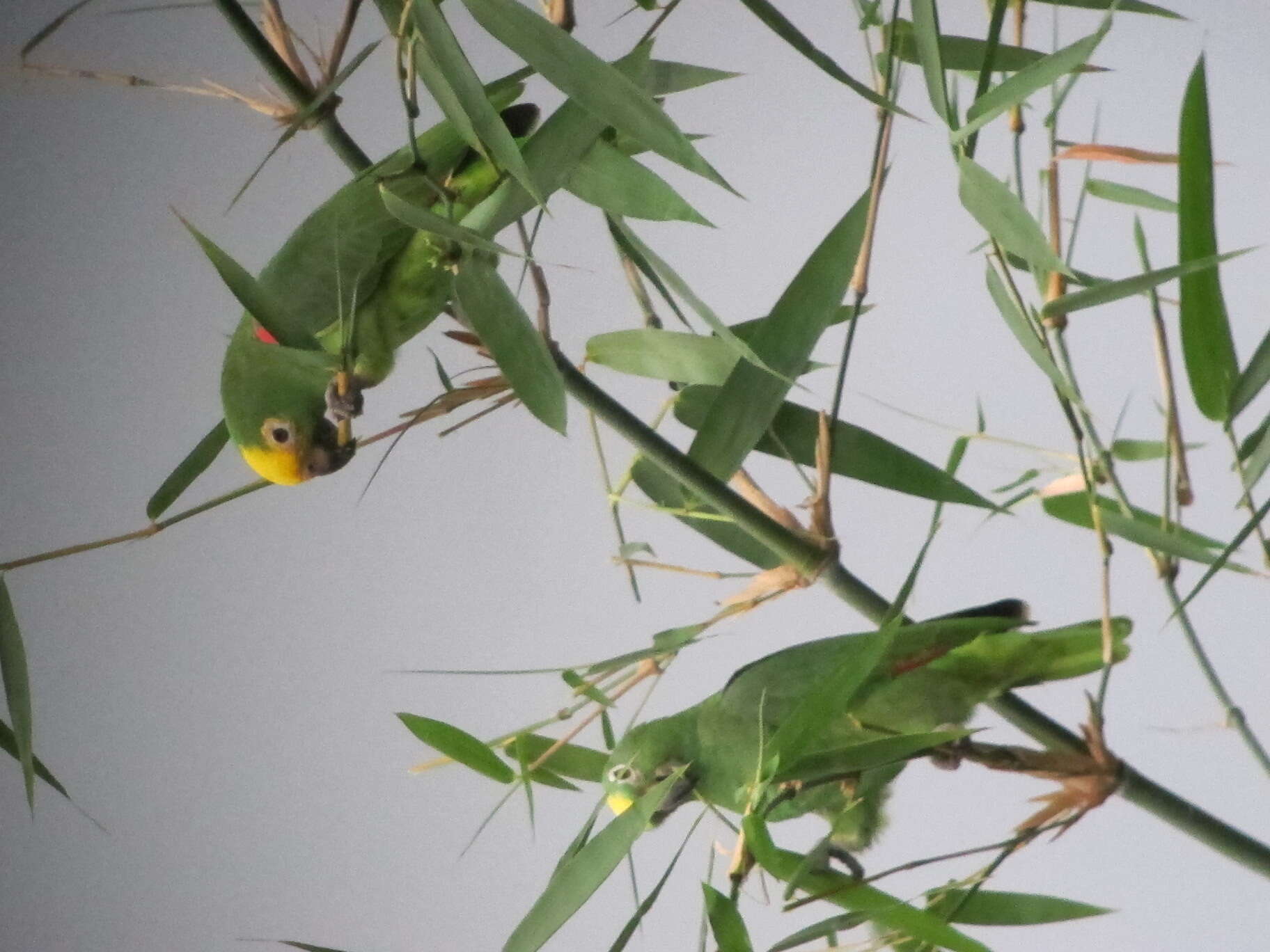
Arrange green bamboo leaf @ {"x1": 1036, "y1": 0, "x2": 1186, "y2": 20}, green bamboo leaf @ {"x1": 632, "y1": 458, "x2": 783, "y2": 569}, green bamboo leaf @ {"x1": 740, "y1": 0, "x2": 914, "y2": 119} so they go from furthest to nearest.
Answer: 1. green bamboo leaf @ {"x1": 632, "y1": 458, "x2": 783, "y2": 569}
2. green bamboo leaf @ {"x1": 1036, "y1": 0, "x2": 1186, "y2": 20}
3. green bamboo leaf @ {"x1": 740, "y1": 0, "x2": 914, "y2": 119}

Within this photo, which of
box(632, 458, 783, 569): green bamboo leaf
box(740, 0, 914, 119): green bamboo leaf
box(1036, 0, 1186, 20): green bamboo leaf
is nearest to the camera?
box(740, 0, 914, 119): green bamboo leaf

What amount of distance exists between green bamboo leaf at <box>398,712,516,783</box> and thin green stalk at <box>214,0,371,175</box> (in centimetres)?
27

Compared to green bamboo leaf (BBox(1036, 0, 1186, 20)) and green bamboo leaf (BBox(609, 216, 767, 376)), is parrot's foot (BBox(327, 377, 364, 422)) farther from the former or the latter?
green bamboo leaf (BBox(1036, 0, 1186, 20))

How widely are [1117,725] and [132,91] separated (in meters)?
1.28

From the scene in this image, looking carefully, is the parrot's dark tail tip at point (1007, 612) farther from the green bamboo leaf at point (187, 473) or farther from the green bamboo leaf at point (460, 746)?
the green bamboo leaf at point (187, 473)

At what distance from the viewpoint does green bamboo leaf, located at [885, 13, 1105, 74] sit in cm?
52

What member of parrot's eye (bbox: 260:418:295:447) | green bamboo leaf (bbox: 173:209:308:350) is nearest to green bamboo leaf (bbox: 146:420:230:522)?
parrot's eye (bbox: 260:418:295:447)

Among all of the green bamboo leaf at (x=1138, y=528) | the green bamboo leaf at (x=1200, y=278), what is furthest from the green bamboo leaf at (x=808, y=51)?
the green bamboo leaf at (x=1138, y=528)

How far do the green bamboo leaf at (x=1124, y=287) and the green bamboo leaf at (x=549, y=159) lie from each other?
0.19 meters

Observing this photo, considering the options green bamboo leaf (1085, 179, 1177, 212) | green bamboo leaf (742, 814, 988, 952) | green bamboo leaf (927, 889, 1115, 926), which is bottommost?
green bamboo leaf (742, 814, 988, 952)

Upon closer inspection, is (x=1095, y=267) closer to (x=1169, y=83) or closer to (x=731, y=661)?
(x=1169, y=83)

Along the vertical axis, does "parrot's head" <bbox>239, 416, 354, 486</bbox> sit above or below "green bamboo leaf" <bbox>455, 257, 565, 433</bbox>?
above

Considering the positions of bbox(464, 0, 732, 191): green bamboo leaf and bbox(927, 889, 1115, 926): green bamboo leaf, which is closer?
bbox(464, 0, 732, 191): green bamboo leaf

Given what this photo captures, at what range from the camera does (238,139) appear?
132 centimetres
